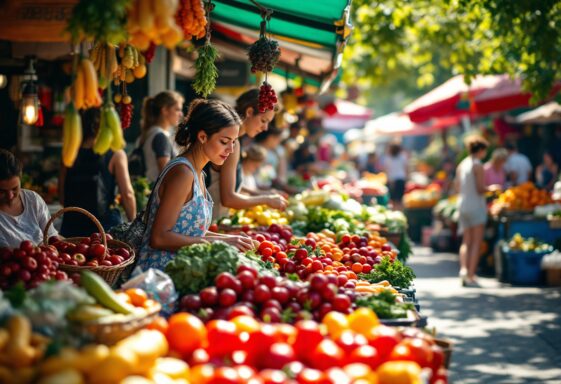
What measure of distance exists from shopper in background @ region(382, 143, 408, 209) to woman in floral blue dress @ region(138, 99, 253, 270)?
15.8 metres

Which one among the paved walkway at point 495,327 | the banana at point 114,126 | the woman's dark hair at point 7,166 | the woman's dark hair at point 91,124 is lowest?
the paved walkway at point 495,327

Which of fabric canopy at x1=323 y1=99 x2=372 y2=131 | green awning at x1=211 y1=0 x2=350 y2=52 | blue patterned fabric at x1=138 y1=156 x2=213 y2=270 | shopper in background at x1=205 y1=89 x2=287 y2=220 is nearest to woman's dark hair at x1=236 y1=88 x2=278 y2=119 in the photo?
shopper in background at x1=205 y1=89 x2=287 y2=220

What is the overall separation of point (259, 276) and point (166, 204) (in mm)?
795

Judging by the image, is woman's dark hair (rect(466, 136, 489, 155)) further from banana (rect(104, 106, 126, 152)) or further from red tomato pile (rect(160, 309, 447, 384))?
banana (rect(104, 106, 126, 152))

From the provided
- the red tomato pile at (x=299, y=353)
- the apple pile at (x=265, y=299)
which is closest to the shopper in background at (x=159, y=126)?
the apple pile at (x=265, y=299)

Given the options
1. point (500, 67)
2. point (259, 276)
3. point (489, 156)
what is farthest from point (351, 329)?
point (489, 156)

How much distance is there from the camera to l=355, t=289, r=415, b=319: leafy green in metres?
3.75

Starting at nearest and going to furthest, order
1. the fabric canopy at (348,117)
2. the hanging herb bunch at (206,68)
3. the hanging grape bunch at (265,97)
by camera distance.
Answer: the hanging herb bunch at (206,68) < the hanging grape bunch at (265,97) < the fabric canopy at (348,117)

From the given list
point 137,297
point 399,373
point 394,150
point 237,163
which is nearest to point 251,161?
point 237,163

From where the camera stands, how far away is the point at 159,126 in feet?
24.0

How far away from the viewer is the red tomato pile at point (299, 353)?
8.95 ft

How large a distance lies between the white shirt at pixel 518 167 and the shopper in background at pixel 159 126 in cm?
997

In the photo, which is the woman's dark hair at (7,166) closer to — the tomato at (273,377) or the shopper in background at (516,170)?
the tomato at (273,377)

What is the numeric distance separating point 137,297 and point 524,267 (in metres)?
9.29
